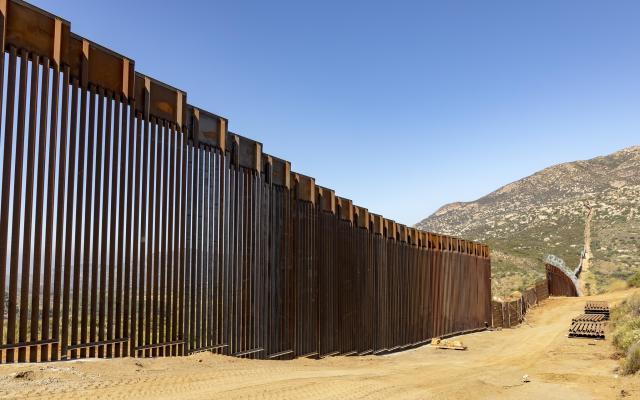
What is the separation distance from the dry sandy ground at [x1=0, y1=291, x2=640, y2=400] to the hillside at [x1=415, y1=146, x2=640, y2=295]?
44641 millimetres

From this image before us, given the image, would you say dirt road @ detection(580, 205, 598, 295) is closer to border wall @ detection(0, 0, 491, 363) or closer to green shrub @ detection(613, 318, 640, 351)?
green shrub @ detection(613, 318, 640, 351)

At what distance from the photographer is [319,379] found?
1132 cm

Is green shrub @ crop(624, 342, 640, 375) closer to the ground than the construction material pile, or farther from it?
farther from it

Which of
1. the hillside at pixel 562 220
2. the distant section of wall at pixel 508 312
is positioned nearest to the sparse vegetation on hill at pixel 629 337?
the distant section of wall at pixel 508 312

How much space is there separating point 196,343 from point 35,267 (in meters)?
4.72

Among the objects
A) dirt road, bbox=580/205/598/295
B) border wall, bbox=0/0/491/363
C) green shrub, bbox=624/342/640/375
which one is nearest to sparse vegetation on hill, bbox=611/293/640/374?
green shrub, bbox=624/342/640/375

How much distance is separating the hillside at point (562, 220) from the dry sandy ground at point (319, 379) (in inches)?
1758

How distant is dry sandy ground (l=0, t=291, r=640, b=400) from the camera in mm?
8078

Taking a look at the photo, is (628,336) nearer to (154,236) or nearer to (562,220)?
(154,236)

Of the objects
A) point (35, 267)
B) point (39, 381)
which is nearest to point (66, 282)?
point (35, 267)

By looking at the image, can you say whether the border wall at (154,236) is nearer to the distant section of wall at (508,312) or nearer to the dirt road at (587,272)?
the distant section of wall at (508,312)

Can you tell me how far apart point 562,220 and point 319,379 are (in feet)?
352

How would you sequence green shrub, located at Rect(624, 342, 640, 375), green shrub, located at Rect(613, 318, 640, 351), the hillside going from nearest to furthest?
green shrub, located at Rect(624, 342, 640, 375), green shrub, located at Rect(613, 318, 640, 351), the hillside

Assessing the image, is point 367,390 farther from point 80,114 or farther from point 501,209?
point 501,209
